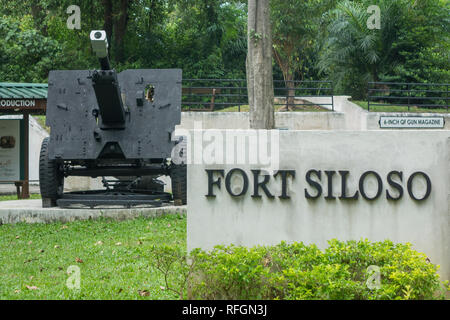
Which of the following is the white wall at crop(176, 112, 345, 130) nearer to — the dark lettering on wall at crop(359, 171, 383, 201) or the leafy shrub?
the dark lettering on wall at crop(359, 171, 383, 201)

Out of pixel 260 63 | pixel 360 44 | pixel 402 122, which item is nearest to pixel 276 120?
pixel 402 122

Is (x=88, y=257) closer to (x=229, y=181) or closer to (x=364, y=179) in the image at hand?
(x=229, y=181)

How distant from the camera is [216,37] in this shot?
93.7 feet

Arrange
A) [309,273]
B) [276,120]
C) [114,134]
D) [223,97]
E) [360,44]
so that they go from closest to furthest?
[309,273]
[114,134]
[276,120]
[360,44]
[223,97]

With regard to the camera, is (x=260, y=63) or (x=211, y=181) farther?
(x=260, y=63)

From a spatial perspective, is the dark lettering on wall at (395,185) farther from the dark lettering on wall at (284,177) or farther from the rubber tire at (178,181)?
the rubber tire at (178,181)

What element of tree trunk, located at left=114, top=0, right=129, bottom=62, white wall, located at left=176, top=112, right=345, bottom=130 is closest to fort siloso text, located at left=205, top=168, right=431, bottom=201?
white wall, located at left=176, top=112, right=345, bottom=130

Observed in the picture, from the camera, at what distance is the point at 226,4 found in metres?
30.3

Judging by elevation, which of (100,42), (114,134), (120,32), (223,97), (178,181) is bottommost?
(178,181)

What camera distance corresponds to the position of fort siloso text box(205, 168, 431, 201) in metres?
5.54

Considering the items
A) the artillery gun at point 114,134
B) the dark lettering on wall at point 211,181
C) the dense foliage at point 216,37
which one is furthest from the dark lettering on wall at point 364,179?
the dense foliage at point 216,37

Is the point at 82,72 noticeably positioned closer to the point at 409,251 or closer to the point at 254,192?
the point at 254,192

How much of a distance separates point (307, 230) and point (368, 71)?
21016 mm

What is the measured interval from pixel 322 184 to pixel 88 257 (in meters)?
3.04
